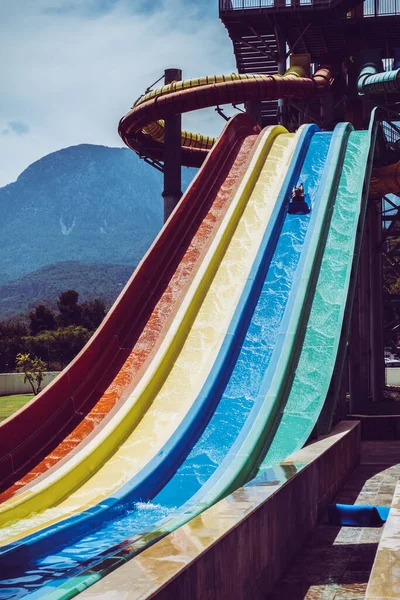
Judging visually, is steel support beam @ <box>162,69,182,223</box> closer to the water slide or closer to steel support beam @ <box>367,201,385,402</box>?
the water slide

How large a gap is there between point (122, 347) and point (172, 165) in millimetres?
9210

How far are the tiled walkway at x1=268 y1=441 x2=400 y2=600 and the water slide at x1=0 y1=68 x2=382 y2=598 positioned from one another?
0.85 meters

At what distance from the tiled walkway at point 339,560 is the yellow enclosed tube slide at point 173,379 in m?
2.22

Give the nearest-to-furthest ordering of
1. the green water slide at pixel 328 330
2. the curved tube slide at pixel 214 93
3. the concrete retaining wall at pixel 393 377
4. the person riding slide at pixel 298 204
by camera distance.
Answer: the green water slide at pixel 328 330
the person riding slide at pixel 298 204
the curved tube slide at pixel 214 93
the concrete retaining wall at pixel 393 377

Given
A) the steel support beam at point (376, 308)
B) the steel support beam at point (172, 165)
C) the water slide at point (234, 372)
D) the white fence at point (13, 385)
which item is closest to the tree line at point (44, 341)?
the white fence at point (13, 385)

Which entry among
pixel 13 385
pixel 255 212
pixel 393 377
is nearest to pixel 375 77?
pixel 255 212

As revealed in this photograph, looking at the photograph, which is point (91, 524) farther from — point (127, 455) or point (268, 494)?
point (268, 494)

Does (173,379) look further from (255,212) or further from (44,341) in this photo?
(44,341)

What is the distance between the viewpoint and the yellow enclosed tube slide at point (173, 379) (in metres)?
8.39

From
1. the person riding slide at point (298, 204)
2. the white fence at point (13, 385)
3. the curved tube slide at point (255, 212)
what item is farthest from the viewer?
the white fence at point (13, 385)

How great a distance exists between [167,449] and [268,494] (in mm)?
3517

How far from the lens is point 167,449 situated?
9336 mm

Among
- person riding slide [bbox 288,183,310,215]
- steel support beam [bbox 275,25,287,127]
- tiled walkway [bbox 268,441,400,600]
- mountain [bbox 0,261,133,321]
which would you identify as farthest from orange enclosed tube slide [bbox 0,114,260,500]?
mountain [bbox 0,261,133,321]

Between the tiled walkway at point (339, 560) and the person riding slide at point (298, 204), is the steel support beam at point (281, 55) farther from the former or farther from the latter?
the tiled walkway at point (339, 560)
